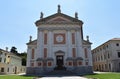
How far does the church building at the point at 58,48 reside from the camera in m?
34.2

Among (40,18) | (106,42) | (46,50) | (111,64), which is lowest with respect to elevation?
(111,64)

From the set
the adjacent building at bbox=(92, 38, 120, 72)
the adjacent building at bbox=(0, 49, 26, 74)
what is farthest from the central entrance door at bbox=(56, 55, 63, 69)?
the adjacent building at bbox=(0, 49, 26, 74)

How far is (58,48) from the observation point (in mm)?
35438

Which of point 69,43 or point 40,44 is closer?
point 40,44

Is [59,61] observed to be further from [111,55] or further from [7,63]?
[7,63]

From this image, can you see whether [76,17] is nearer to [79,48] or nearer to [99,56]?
[79,48]

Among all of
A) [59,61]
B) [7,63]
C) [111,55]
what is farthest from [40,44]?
[111,55]

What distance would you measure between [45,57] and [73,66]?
21.7ft

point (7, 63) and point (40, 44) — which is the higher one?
point (40, 44)

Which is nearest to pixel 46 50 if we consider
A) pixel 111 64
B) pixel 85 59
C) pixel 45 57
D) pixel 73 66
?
pixel 45 57

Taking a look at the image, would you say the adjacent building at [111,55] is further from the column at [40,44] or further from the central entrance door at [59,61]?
the column at [40,44]

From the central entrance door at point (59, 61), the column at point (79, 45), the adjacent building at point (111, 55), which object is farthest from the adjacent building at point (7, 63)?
the adjacent building at point (111, 55)

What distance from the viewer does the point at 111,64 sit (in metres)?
46.3

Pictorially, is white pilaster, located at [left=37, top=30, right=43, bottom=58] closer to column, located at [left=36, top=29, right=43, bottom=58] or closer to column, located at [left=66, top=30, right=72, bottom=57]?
column, located at [left=36, top=29, right=43, bottom=58]
